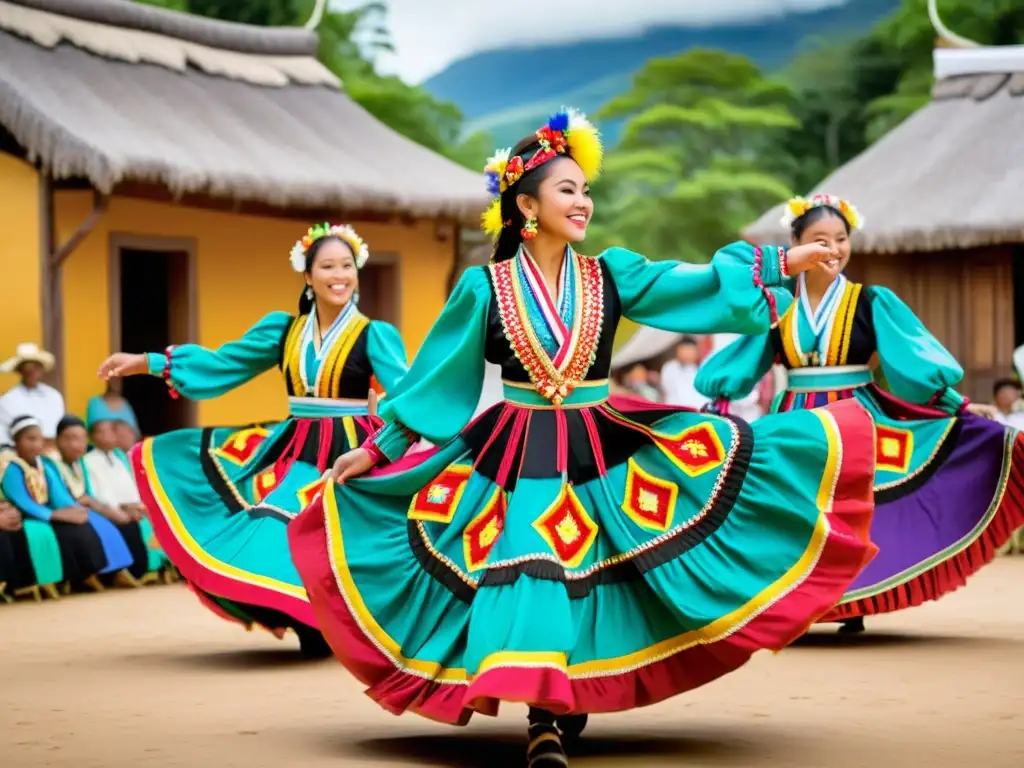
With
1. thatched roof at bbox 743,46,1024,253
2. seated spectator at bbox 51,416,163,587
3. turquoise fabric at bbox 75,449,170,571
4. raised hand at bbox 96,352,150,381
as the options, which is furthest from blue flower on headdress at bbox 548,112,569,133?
thatched roof at bbox 743,46,1024,253

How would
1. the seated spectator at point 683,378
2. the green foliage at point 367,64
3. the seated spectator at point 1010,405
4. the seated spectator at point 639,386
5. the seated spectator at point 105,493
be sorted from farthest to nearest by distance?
the green foliage at point 367,64 → the seated spectator at point 639,386 → the seated spectator at point 683,378 → the seated spectator at point 1010,405 → the seated spectator at point 105,493

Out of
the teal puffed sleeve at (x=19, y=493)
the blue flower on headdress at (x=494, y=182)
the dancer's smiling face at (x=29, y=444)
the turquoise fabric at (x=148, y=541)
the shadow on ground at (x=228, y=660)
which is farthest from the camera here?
the turquoise fabric at (x=148, y=541)

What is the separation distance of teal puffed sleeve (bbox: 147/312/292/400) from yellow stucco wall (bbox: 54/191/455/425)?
514cm

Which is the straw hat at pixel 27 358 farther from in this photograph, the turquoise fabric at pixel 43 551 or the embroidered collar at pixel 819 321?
the embroidered collar at pixel 819 321

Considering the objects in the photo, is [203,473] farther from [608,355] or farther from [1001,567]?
[1001,567]

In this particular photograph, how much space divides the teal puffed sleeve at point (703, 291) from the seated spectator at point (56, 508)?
6.02 meters

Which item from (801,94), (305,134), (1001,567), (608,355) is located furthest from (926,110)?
(801,94)

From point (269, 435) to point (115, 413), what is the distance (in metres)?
5.18

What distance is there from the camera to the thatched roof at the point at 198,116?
13047 millimetres

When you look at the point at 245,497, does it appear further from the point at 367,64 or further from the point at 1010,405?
the point at 367,64

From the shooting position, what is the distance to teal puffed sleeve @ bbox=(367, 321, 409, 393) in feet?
26.8

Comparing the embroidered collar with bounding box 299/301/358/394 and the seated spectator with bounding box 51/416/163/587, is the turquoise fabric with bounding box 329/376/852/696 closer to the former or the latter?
the embroidered collar with bounding box 299/301/358/394

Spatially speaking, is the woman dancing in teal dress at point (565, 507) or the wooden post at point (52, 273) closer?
the woman dancing in teal dress at point (565, 507)

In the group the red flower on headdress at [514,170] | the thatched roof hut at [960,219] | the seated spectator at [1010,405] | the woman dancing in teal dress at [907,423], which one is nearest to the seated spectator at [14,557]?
the woman dancing in teal dress at [907,423]
